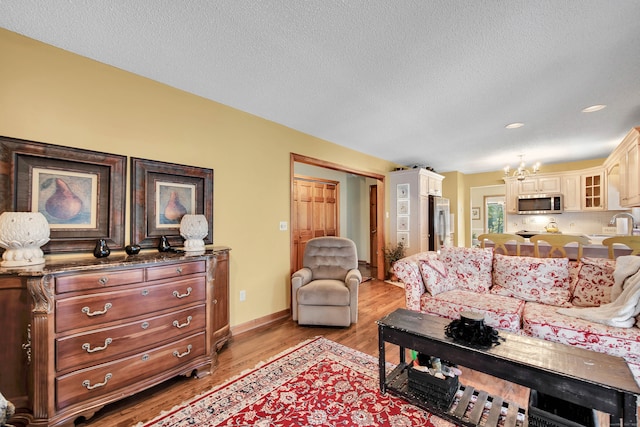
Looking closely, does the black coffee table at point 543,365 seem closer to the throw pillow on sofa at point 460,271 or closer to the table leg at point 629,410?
the table leg at point 629,410

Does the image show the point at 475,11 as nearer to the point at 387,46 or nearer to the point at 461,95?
the point at 387,46

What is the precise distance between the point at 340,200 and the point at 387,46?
15.9 feet

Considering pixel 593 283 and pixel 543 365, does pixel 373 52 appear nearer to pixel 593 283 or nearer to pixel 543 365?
pixel 543 365

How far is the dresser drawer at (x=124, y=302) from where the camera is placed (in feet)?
5.14

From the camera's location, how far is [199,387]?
200 centimetres

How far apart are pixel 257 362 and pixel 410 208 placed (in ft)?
14.2

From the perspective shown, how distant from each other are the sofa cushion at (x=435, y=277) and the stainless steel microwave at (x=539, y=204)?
14.8 ft

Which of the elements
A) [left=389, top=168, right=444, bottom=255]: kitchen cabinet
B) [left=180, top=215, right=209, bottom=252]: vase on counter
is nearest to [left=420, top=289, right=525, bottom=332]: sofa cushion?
[left=180, top=215, right=209, bottom=252]: vase on counter

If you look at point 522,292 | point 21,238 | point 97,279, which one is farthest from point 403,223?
point 21,238

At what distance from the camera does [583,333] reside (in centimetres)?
198

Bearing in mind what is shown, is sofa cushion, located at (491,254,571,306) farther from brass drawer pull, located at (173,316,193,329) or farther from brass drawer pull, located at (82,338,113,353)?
brass drawer pull, located at (82,338,113,353)

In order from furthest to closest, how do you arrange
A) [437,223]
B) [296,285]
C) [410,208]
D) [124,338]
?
[437,223]
[410,208]
[296,285]
[124,338]

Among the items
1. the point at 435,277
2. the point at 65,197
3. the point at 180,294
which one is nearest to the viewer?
the point at 65,197

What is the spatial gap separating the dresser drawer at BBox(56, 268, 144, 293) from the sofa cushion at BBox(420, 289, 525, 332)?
2.69 m
